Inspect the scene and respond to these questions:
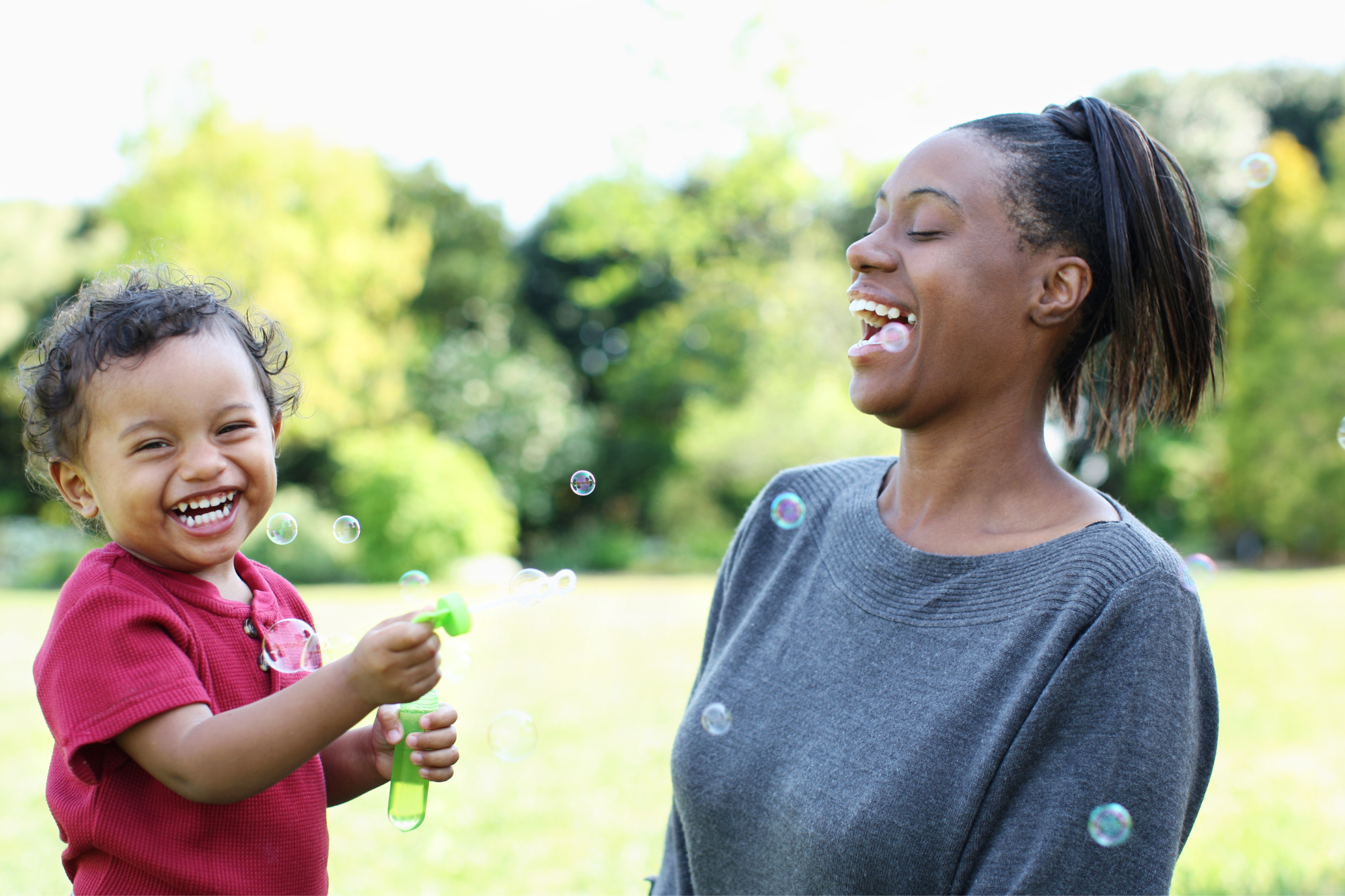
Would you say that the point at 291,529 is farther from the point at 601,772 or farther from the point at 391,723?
the point at 601,772

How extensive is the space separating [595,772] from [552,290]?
702 inches

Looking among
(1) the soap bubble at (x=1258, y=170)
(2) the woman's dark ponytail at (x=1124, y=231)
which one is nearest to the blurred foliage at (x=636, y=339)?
(1) the soap bubble at (x=1258, y=170)

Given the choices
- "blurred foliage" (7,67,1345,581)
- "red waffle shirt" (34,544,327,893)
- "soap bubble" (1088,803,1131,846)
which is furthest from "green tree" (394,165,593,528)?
"soap bubble" (1088,803,1131,846)

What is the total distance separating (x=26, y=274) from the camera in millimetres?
18891

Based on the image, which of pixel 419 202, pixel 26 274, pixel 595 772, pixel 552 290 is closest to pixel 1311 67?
pixel 552 290

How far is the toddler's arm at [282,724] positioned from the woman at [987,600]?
66 cm

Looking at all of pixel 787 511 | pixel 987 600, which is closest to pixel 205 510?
pixel 787 511

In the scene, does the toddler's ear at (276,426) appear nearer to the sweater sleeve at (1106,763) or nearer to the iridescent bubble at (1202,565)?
the sweater sleeve at (1106,763)

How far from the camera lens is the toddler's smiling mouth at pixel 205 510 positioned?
4.83ft

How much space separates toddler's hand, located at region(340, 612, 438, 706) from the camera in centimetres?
129

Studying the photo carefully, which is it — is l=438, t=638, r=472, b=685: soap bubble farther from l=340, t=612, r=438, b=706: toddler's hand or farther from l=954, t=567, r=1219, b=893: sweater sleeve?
l=954, t=567, r=1219, b=893: sweater sleeve

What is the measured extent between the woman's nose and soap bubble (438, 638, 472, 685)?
3.03ft

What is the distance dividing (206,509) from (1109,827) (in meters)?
1.37

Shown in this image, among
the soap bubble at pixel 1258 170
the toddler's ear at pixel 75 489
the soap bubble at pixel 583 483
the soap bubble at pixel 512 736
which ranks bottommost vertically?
the soap bubble at pixel 512 736
